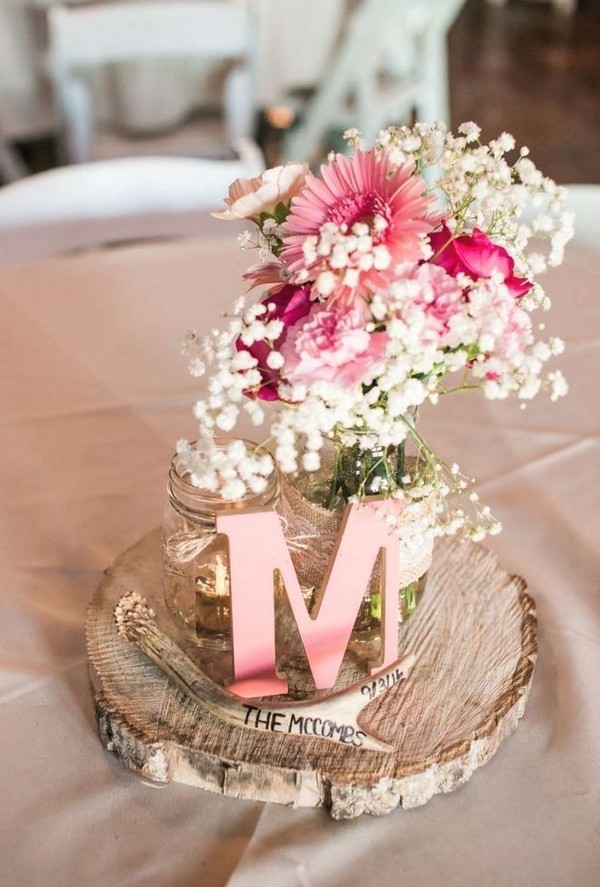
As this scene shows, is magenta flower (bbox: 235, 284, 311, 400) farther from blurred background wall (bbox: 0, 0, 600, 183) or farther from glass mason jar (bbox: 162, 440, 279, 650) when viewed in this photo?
blurred background wall (bbox: 0, 0, 600, 183)

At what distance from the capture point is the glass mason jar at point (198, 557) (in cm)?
87

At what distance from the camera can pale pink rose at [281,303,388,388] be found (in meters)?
0.69

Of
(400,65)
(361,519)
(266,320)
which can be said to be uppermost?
(266,320)

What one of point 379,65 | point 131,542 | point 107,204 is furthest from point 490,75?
point 131,542

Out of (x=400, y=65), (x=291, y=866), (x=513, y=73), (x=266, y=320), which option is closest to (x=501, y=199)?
(x=266, y=320)

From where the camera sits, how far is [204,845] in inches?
30.7

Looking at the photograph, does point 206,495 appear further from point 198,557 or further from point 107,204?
point 107,204

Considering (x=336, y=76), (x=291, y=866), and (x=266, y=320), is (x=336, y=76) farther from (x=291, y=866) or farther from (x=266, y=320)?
(x=291, y=866)

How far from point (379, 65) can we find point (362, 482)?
3.00 m

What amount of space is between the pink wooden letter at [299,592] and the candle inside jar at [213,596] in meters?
0.07

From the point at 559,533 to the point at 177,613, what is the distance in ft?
1.56

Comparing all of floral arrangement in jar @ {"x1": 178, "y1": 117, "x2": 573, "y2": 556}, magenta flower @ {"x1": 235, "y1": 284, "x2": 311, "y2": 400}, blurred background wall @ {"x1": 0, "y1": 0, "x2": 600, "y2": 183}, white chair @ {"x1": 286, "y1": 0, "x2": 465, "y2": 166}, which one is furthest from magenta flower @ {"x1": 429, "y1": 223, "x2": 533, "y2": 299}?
blurred background wall @ {"x1": 0, "y1": 0, "x2": 600, "y2": 183}

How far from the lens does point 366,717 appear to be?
0.86m

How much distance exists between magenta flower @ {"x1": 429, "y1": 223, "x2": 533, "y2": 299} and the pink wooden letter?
212 mm
